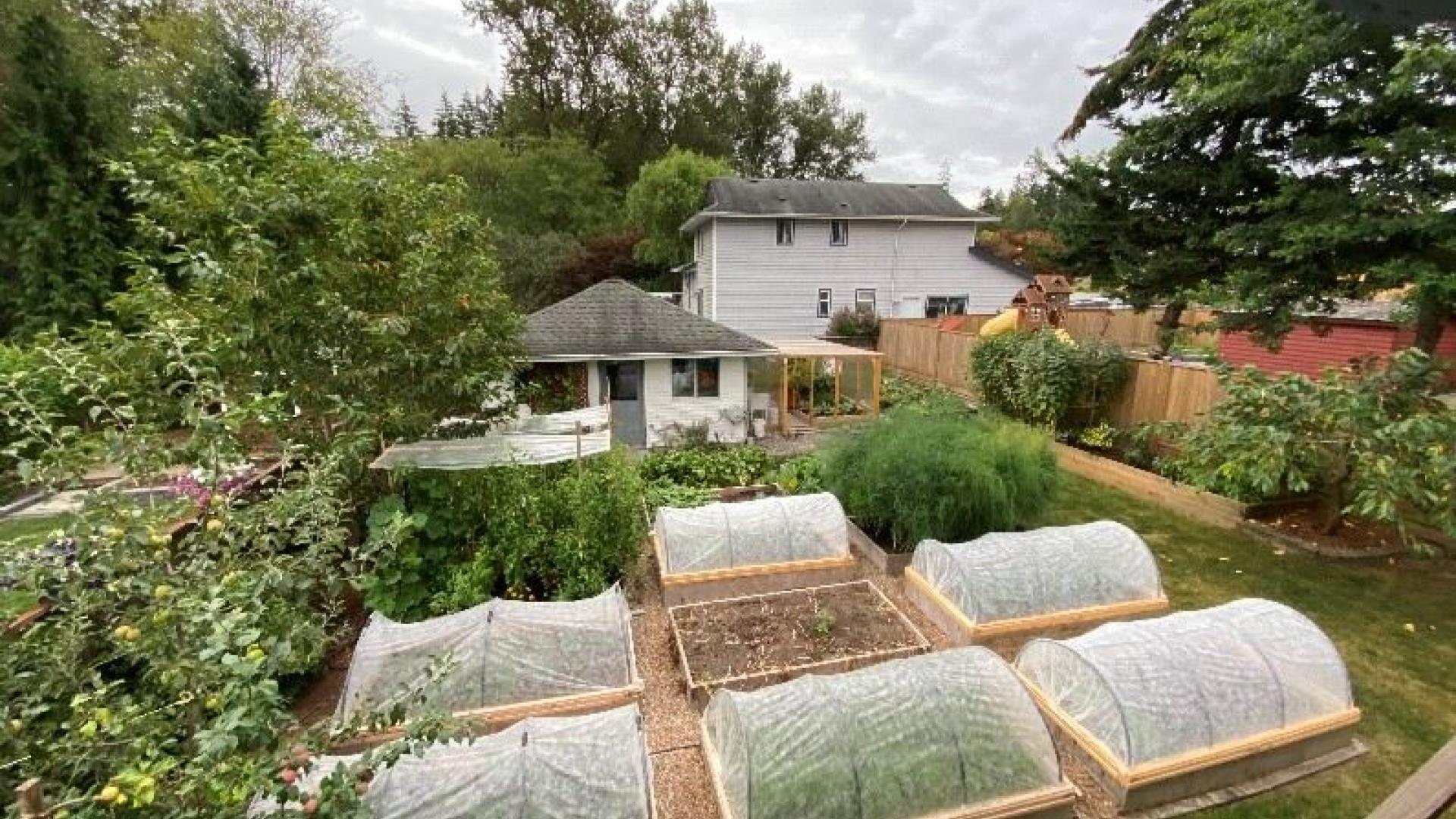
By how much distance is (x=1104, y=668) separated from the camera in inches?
182

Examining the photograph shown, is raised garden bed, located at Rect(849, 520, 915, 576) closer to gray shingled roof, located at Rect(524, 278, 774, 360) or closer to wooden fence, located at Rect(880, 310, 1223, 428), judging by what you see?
wooden fence, located at Rect(880, 310, 1223, 428)

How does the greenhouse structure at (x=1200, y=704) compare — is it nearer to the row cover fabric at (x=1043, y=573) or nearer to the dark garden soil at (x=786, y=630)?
the row cover fabric at (x=1043, y=573)

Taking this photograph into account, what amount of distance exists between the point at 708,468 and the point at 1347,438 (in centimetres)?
839

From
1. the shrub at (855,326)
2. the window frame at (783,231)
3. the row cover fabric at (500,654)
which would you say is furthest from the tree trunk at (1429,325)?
the window frame at (783,231)

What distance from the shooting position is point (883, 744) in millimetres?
4070

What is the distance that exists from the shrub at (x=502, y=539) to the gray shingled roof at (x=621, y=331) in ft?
18.9

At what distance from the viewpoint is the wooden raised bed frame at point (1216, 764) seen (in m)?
4.40

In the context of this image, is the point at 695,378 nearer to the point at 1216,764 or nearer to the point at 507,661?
the point at 507,661

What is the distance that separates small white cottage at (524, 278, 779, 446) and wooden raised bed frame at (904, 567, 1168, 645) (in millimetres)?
7970

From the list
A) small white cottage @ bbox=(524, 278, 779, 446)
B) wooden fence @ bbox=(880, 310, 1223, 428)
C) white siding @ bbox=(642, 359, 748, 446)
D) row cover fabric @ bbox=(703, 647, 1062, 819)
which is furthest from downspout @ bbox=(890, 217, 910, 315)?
row cover fabric @ bbox=(703, 647, 1062, 819)

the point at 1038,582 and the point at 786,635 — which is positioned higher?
the point at 1038,582

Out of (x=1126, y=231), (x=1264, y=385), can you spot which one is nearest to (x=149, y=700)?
(x=1264, y=385)

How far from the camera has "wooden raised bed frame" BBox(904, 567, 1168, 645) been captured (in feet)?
20.3

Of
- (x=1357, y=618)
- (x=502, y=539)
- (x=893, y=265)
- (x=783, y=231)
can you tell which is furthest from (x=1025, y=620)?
(x=893, y=265)
